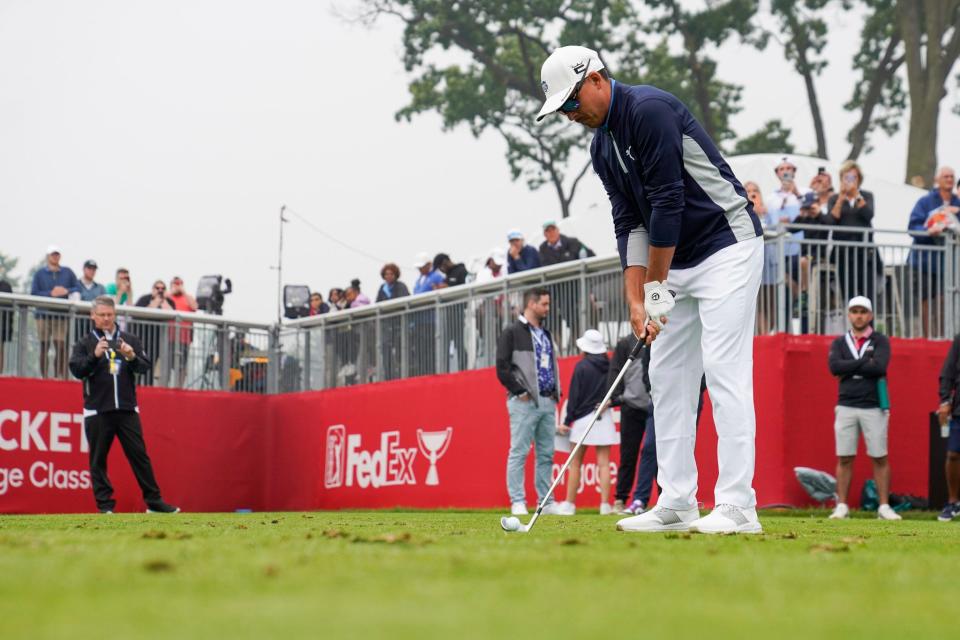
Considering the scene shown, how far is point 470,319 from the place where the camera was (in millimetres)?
18484

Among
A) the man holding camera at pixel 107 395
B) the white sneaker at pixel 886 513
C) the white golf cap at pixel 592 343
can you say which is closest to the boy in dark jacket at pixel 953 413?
the white sneaker at pixel 886 513

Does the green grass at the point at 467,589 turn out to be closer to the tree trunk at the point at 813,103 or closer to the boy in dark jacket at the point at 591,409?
the boy in dark jacket at the point at 591,409

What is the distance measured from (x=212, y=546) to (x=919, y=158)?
26230 millimetres

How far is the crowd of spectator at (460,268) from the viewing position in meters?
18.6

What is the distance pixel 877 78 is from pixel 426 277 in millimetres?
18665

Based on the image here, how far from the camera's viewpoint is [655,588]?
Answer: 3.84m

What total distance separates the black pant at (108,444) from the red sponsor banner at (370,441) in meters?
4.20

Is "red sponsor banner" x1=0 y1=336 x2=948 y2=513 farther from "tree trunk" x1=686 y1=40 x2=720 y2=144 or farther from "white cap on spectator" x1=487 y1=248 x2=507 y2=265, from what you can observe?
"tree trunk" x1=686 y1=40 x2=720 y2=144

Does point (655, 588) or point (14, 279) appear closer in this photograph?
point (655, 588)

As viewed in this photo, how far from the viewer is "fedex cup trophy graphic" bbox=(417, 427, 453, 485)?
18641 millimetres

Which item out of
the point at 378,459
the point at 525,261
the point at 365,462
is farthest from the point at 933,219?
the point at 365,462

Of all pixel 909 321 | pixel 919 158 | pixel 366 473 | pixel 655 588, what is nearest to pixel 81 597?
pixel 655 588

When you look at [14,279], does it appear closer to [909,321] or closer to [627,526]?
[909,321]

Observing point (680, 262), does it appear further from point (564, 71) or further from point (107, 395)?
point (107, 395)
